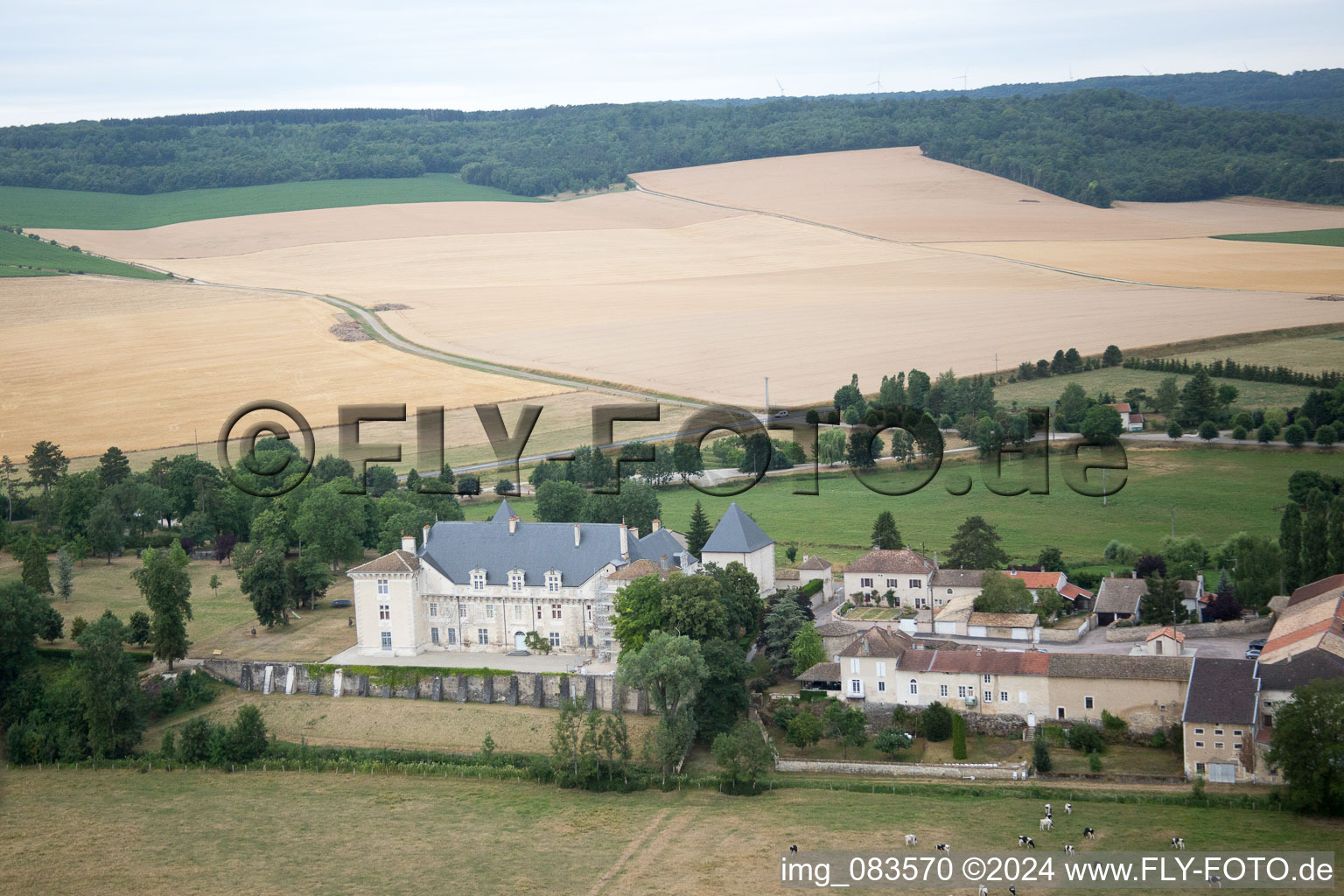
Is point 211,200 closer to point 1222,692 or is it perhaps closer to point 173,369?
point 173,369

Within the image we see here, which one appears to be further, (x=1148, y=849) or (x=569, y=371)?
(x=569, y=371)

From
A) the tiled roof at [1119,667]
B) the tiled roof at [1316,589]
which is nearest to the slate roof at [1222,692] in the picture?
the tiled roof at [1119,667]

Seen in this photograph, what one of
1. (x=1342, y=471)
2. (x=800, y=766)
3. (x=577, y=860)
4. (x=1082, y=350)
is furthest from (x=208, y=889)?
(x=1082, y=350)

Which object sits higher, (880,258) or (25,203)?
(25,203)

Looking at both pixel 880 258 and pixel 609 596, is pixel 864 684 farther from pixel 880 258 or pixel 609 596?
pixel 880 258

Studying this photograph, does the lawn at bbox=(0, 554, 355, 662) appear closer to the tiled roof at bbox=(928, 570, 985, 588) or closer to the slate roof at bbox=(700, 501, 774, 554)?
the slate roof at bbox=(700, 501, 774, 554)

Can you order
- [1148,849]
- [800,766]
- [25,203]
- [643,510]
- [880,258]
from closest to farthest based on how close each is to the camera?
[1148,849], [800,766], [643,510], [880,258], [25,203]
